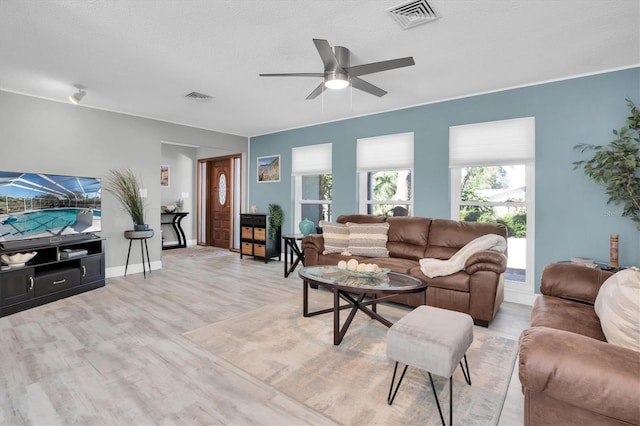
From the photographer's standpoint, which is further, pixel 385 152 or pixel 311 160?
pixel 311 160

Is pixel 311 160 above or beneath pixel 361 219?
above

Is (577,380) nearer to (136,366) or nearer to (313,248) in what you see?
(136,366)

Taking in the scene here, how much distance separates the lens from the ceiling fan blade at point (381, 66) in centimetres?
249

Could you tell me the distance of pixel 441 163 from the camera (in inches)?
180

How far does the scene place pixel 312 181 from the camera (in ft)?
20.8

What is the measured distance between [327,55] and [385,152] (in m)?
2.80

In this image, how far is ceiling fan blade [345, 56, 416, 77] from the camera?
8.17ft

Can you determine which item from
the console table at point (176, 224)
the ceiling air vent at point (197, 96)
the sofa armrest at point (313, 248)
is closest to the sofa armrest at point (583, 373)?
the sofa armrest at point (313, 248)

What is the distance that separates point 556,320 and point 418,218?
2471 mm

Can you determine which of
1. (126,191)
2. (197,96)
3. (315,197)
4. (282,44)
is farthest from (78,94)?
(315,197)

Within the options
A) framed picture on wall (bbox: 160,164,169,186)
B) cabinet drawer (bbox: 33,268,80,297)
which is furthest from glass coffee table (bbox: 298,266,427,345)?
framed picture on wall (bbox: 160,164,169,186)

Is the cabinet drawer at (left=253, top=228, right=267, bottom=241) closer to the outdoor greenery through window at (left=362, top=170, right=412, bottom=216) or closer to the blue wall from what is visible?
the outdoor greenery through window at (left=362, top=170, right=412, bottom=216)

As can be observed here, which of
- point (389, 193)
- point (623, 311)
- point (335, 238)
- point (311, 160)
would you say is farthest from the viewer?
point (311, 160)

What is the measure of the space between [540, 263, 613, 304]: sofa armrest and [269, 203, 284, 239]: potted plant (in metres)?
4.70
